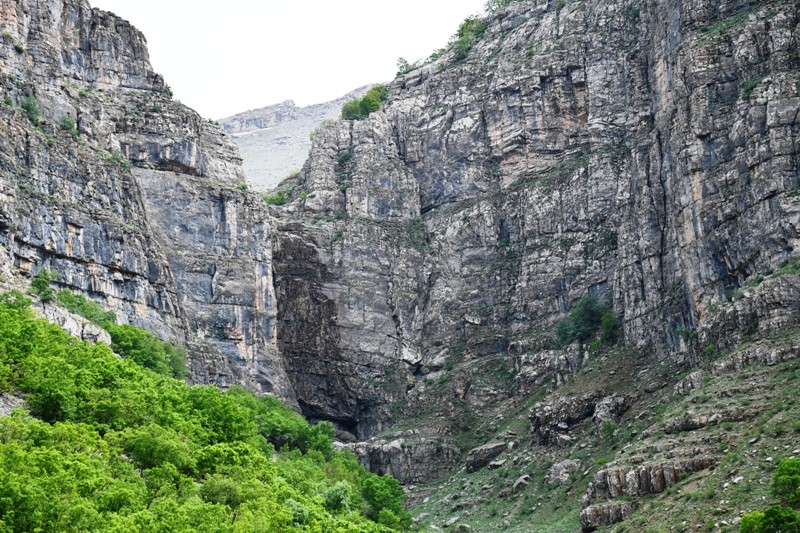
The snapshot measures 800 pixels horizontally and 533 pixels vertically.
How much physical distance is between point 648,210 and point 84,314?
50.6 metres

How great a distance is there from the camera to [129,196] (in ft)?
431

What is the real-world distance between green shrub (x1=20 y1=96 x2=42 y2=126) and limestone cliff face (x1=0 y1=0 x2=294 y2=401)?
224 mm

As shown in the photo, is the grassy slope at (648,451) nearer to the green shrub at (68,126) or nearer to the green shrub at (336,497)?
the green shrub at (336,497)

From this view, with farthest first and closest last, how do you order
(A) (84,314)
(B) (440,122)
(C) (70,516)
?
(B) (440,122) → (A) (84,314) → (C) (70,516)

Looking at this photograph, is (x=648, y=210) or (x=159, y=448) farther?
(x=648, y=210)

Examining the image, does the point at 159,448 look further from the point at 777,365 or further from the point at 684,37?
the point at 684,37

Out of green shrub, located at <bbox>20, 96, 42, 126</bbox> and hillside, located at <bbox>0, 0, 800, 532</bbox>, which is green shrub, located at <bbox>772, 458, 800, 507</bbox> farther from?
green shrub, located at <bbox>20, 96, 42, 126</bbox>

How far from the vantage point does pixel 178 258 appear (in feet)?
454

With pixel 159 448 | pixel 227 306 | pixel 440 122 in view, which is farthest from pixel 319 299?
pixel 159 448

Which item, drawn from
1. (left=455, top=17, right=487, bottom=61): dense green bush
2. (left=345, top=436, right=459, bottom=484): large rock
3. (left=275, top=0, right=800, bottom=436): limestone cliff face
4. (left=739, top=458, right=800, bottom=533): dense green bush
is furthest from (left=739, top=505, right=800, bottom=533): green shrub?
(left=455, top=17, right=487, bottom=61): dense green bush

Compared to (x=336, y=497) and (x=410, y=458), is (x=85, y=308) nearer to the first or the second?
(x=336, y=497)

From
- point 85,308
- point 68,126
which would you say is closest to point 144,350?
point 85,308

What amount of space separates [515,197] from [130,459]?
81.5m

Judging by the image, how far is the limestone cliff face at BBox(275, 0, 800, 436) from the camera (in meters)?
122
